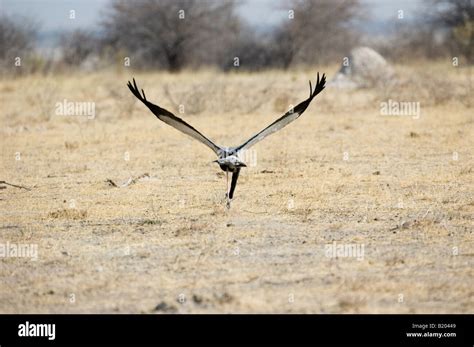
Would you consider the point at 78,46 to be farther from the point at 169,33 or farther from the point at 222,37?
the point at 222,37

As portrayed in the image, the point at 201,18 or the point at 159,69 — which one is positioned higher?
the point at 201,18

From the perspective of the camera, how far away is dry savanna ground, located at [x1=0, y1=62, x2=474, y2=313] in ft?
23.6

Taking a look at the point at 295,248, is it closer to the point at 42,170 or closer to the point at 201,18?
the point at 42,170

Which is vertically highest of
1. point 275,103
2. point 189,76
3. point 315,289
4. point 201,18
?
point 201,18

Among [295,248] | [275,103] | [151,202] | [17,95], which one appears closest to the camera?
[295,248]

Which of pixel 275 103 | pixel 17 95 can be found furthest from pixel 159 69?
pixel 275 103

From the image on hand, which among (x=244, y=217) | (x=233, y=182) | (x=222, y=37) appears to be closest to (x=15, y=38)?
(x=222, y=37)

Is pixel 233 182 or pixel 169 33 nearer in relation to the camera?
pixel 233 182

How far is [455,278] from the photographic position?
24.7 ft

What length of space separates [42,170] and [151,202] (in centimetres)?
354

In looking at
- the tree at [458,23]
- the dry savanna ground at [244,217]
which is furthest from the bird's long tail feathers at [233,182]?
the tree at [458,23]

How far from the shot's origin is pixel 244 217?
995 cm

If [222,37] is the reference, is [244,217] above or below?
below

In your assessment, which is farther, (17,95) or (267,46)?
(267,46)
